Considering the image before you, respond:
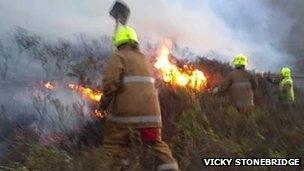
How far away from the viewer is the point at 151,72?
6652 millimetres

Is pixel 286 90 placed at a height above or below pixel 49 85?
above

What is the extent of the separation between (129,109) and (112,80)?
318 millimetres

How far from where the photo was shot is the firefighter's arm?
636 centimetres

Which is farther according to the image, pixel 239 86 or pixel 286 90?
pixel 286 90

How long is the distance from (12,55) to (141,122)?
10.1 ft

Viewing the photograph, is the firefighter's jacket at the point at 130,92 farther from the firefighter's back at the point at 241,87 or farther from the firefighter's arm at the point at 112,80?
the firefighter's back at the point at 241,87

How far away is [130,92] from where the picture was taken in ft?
21.1

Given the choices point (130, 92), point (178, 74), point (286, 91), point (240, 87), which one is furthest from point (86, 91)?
point (286, 91)

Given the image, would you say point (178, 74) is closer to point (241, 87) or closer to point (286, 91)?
point (241, 87)

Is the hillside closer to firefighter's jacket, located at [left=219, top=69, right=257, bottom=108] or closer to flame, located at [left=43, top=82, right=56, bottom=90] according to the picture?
flame, located at [left=43, top=82, right=56, bottom=90]

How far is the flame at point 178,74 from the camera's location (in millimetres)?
10797
